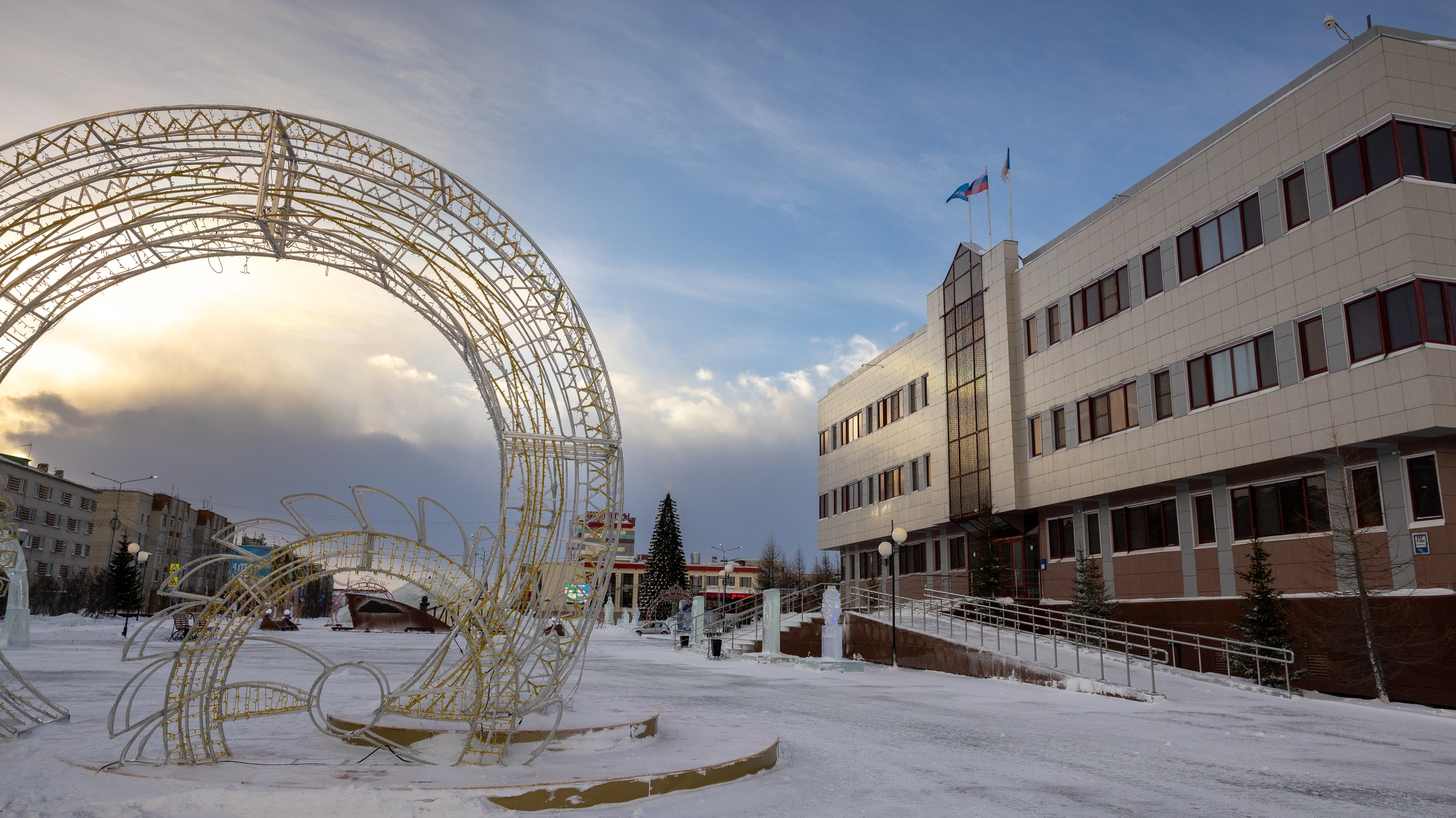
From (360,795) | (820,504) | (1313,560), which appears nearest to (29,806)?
(360,795)

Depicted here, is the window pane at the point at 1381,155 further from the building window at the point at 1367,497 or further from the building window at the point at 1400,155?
the building window at the point at 1367,497

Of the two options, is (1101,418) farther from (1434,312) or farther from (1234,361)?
(1434,312)

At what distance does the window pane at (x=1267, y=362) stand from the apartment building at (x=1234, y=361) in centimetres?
6

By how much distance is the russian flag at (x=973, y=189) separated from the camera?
1455 inches

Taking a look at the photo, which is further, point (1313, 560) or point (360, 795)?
point (1313, 560)

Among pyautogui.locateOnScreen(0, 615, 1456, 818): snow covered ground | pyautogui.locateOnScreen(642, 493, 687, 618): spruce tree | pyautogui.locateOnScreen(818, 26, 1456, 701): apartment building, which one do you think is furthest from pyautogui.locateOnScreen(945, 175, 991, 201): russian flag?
pyautogui.locateOnScreen(642, 493, 687, 618): spruce tree

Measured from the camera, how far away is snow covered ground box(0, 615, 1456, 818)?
6.57m

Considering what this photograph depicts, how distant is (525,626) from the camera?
9039mm

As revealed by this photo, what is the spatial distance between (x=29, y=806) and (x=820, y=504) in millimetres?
50879

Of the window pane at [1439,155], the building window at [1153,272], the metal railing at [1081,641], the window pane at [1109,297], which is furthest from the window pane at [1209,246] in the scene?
the metal railing at [1081,641]

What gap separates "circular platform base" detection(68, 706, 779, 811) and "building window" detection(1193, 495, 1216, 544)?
21.6m

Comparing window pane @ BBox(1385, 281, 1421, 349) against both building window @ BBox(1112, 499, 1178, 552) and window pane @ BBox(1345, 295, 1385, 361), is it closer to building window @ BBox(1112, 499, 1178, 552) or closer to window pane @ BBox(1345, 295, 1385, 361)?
window pane @ BBox(1345, 295, 1385, 361)

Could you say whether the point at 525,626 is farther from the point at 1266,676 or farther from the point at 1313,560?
the point at 1313,560

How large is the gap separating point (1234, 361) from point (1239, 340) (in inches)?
24.3
